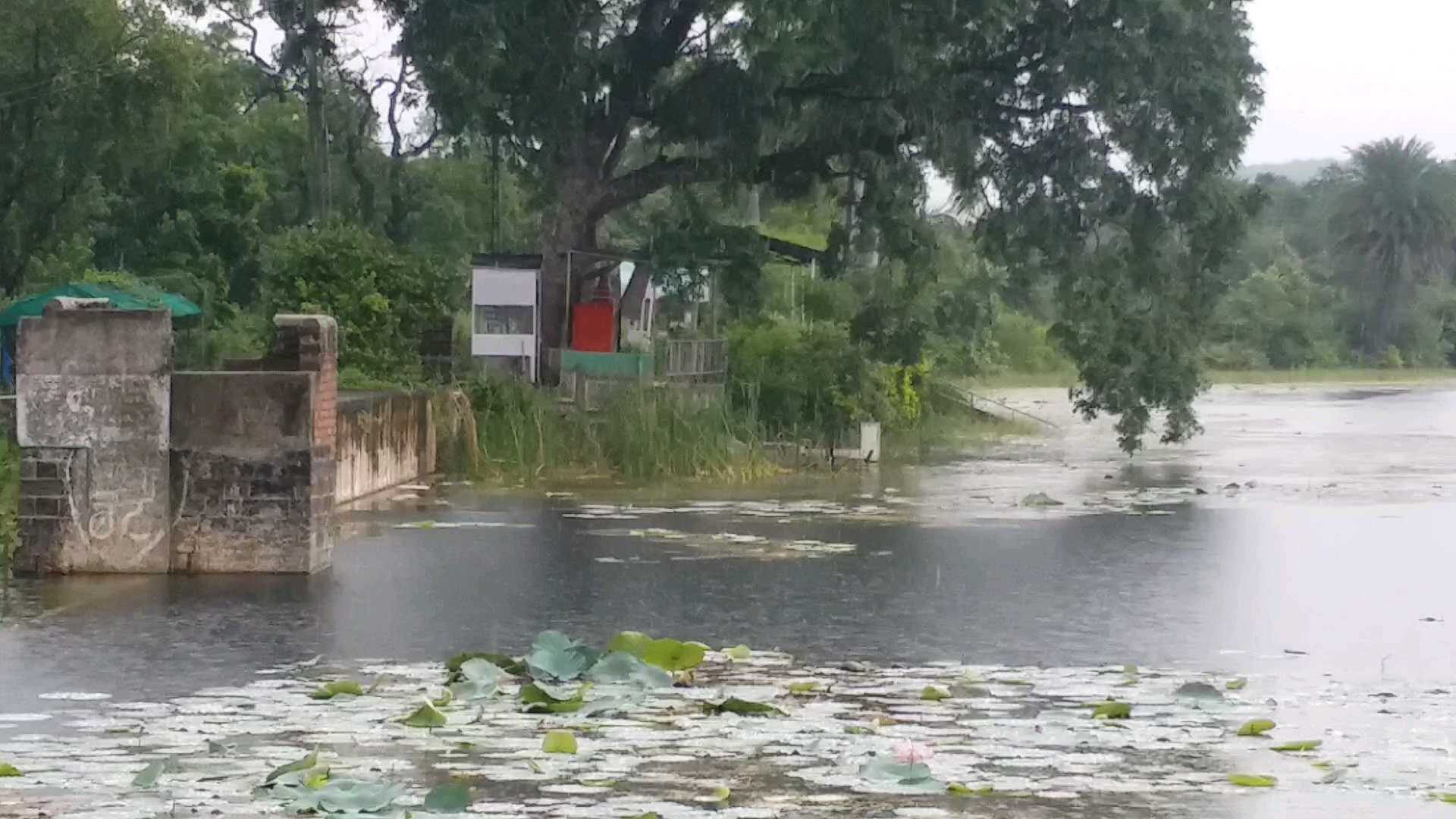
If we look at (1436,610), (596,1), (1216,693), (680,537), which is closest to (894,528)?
(680,537)

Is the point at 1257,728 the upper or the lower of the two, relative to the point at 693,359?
lower

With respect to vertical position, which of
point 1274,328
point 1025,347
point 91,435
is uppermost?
point 1274,328

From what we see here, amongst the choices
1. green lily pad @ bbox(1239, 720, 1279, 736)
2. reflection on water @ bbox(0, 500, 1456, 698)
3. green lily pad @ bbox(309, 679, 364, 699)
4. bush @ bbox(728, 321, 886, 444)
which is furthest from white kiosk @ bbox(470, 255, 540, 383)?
green lily pad @ bbox(1239, 720, 1279, 736)

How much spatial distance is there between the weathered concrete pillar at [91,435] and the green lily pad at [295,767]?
26.4 feet

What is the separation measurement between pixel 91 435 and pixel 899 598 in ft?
19.9

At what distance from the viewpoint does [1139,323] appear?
3619 cm

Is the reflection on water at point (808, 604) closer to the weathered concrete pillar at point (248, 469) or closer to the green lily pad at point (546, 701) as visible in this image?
the weathered concrete pillar at point (248, 469)

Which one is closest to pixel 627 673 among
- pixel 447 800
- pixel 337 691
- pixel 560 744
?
pixel 337 691

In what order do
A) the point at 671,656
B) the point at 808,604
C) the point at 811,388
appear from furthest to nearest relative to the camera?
the point at 811,388, the point at 808,604, the point at 671,656

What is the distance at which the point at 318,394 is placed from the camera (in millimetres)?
17297

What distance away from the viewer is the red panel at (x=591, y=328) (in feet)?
125

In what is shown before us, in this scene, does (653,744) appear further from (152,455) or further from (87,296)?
(87,296)

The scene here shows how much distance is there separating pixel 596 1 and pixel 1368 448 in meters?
17.4

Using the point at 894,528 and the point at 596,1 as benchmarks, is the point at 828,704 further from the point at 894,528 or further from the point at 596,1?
the point at 596,1
